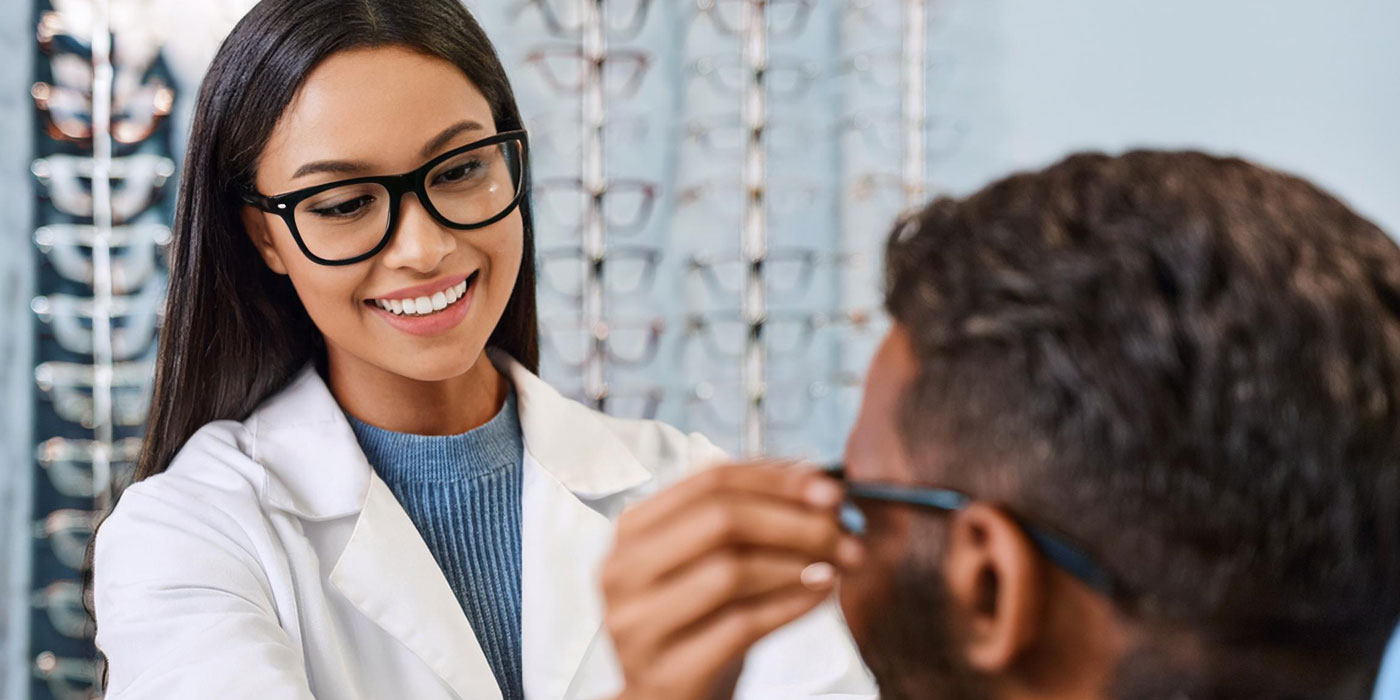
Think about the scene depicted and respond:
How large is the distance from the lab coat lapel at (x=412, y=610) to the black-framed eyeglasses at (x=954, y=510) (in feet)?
2.20

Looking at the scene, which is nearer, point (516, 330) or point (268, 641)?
point (268, 641)

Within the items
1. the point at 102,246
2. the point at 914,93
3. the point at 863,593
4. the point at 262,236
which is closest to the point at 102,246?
the point at 102,246

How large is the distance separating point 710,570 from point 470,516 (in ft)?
2.73

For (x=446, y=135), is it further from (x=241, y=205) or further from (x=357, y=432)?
(x=357, y=432)

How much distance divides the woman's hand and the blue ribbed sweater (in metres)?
0.74

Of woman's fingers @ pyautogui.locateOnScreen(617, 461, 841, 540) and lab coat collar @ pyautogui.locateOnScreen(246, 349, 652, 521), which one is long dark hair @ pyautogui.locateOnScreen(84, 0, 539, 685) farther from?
woman's fingers @ pyautogui.locateOnScreen(617, 461, 841, 540)

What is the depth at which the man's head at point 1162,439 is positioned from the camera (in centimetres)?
60

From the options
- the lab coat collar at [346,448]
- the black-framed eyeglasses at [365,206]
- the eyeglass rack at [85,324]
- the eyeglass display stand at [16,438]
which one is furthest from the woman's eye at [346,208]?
the eyeglass display stand at [16,438]

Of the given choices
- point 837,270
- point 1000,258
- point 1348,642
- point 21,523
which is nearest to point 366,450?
point 1000,258

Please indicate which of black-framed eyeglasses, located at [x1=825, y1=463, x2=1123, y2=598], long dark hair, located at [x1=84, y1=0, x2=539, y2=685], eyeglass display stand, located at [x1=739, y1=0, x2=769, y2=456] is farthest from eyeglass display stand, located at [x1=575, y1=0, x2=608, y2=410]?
black-framed eyeglasses, located at [x1=825, y1=463, x2=1123, y2=598]

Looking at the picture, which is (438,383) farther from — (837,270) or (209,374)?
(837,270)

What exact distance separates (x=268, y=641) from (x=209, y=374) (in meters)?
0.40

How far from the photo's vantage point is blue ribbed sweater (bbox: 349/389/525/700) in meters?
1.36

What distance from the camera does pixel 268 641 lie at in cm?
111
